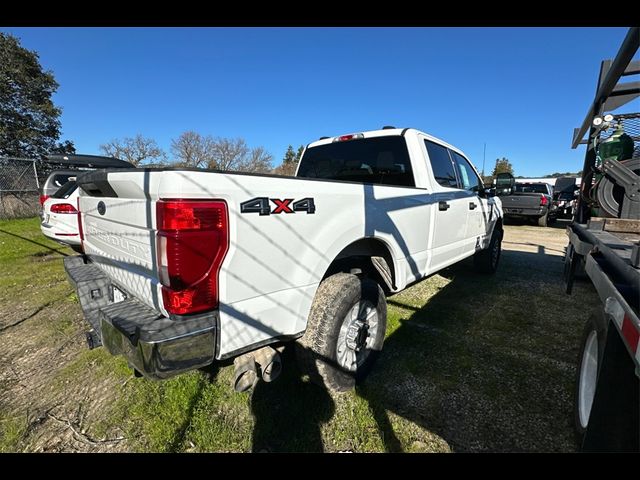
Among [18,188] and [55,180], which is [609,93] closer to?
[55,180]

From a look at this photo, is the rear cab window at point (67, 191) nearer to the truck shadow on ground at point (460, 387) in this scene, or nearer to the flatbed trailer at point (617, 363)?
the truck shadow on ground at point (460, 387)

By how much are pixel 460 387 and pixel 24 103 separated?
2969 centimetres

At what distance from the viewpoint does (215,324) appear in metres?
1.48

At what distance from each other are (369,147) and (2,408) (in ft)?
12.8

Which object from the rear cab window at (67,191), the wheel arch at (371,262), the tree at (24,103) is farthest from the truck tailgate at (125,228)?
the tree at (24,103)

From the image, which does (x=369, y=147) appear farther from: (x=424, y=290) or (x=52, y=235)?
(x=52, y=235)

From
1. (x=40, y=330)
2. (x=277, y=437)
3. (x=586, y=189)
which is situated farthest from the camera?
(x=586, y=189)

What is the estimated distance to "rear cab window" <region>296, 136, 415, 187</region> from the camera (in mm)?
3312

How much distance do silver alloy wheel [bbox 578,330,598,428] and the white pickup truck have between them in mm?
1325

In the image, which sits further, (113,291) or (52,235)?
(52,235)

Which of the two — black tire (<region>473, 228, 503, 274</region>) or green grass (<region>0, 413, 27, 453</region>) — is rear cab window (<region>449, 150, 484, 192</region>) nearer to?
black tire (<region>473, 228, 503, 274</region>)

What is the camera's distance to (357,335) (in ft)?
8.03
